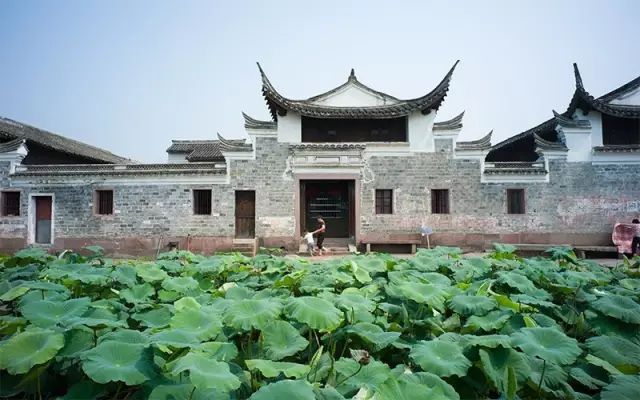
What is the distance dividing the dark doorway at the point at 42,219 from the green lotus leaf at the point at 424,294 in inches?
550

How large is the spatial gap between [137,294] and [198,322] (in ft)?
4.17

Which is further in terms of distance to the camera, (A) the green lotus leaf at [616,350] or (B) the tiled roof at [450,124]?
(B) the tiled roof at [450,124]

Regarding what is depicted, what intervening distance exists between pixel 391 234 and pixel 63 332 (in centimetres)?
1100

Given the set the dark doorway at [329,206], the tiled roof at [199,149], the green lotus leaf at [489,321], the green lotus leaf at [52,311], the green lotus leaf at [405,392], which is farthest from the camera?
the tiled roof at [199,149]

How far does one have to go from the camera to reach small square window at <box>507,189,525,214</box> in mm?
12406

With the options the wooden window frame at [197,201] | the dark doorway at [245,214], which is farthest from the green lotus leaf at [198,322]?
the wooden window frame at [197,201]

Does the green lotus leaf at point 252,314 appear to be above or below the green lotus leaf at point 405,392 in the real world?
above

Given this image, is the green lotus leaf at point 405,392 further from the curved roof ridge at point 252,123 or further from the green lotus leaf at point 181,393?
the curved roof ridge at point 252,123

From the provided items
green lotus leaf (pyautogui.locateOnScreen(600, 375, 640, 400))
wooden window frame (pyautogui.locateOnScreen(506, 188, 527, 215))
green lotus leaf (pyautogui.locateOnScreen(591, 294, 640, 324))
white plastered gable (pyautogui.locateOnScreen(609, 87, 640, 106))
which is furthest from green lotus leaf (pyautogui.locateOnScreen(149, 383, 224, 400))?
white plastered gable (pyautogui.locateOnScreen(609, 87, 640, 106))

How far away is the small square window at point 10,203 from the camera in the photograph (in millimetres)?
12516

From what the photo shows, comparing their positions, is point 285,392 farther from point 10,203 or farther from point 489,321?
point 10,203

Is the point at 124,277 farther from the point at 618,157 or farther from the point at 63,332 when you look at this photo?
the point at 618,157

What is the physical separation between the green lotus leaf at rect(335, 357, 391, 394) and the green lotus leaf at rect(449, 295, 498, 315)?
1.03m

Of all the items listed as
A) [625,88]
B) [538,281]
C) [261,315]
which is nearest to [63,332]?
[261,315]
